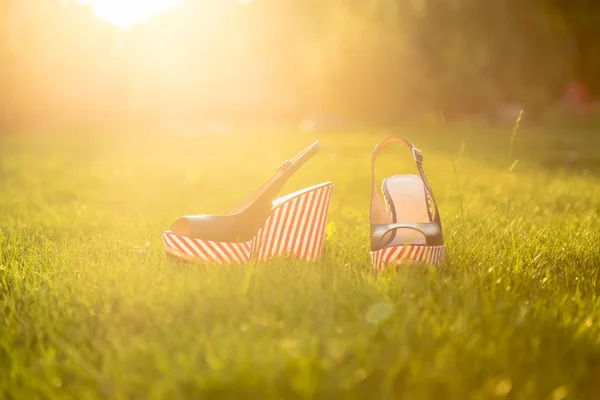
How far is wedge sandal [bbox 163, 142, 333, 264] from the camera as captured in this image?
154 inches

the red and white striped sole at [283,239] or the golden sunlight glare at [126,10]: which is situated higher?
the golden sunlight glare at [126,10]

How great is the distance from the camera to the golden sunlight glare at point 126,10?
22.4m

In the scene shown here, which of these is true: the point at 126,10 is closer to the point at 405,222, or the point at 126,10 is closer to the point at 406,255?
the point at 405,222

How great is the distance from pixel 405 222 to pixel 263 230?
1083 millimetres

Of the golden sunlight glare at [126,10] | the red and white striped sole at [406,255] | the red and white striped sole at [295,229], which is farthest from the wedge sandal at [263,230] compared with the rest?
the golden sunlight glare at [126,10]

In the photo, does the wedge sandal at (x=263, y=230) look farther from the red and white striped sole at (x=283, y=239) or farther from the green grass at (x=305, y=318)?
the green grass at (x=305, y=318)

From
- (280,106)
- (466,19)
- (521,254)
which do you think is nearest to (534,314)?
(521,254)

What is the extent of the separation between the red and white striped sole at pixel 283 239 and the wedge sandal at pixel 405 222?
1.29 feet

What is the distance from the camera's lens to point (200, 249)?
392cm

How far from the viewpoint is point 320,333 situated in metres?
2.77

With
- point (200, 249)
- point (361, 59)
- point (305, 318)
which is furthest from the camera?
point (361, 59)

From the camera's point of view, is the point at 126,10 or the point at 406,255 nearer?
the point at 406,255

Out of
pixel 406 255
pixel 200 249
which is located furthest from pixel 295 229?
pixel 406 255

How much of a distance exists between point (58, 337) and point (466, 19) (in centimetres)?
1851
